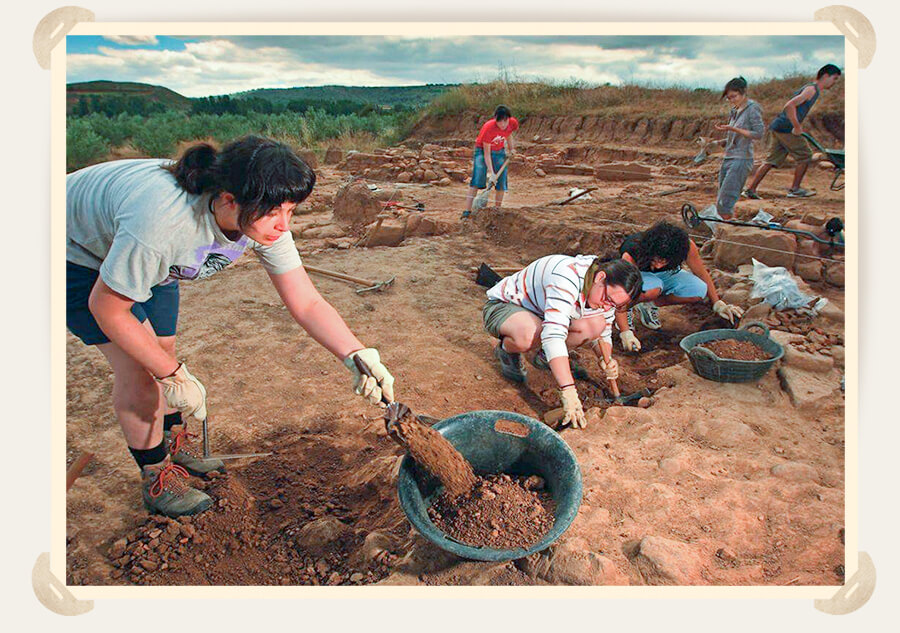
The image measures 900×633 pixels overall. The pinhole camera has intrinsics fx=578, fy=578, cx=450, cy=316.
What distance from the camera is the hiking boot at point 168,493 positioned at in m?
1.93

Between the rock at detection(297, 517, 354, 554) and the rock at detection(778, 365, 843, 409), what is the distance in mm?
1879

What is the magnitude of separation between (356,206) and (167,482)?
15.4ft

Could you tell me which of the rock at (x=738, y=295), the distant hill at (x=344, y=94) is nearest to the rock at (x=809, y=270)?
the rock at (x=738, y=295)

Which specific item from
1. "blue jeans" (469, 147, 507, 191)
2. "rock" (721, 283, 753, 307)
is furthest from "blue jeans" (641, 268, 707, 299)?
"blue jeans" (469, 147, 507, 191)

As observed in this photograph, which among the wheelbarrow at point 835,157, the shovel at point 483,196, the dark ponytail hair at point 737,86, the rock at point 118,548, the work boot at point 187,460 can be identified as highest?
the dark ponytail hair at point 737,86

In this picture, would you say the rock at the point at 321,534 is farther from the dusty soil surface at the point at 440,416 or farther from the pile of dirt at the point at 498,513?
the pile of dirt at the point at 498,513

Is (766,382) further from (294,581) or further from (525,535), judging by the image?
(294,581)

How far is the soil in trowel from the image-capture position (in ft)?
5.47

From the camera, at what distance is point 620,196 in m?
6.11

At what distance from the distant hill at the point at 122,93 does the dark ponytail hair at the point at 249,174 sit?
703mm

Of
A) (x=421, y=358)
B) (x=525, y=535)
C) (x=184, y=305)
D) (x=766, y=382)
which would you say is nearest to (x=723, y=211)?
(x=766, y=382)
